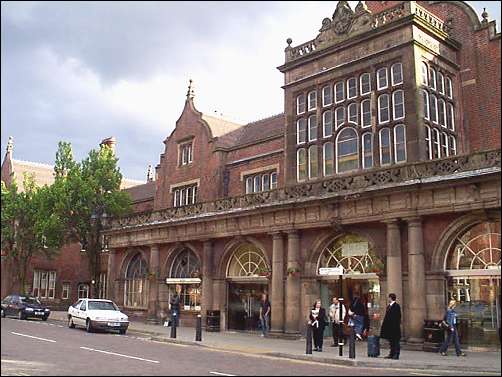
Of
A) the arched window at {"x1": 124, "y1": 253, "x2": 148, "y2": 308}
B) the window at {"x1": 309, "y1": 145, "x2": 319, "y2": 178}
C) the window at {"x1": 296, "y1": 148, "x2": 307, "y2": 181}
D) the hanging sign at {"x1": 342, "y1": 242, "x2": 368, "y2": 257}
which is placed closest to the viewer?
the hanging sign at {"x1": 342, "y1": 242, "x2": 368, "y2": 257}

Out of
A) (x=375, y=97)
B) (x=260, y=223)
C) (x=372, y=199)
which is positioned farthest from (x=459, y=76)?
(x=260, y=223)

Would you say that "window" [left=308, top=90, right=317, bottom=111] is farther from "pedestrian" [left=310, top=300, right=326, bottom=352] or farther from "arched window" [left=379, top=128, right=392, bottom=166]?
"pedestrian" [left=310, top=300, right=326, bottom=352]

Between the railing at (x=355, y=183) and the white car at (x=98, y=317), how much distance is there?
20.3 feet

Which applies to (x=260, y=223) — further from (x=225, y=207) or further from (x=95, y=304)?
(x=95, y=304)

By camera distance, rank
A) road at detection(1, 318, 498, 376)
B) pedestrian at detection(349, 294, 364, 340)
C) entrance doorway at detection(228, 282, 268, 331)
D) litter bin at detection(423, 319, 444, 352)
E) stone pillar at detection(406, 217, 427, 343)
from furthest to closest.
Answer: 1. entrance doorway at detection(228, 282, 268, 331)
2. pedestrian at detection(349, 294, 364, 340)
3. stone pillar at detection(406, 217, 427, 343)
4. litter bin at detection(423, 319, 444, 352)
5. road at detection(1, 318, 498, 376)

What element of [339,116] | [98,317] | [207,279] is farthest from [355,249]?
[98,317]

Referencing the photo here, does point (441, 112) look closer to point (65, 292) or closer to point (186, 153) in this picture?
point (186, 153)

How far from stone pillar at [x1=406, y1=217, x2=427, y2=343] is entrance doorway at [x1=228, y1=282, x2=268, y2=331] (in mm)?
8318

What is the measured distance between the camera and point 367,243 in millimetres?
22359

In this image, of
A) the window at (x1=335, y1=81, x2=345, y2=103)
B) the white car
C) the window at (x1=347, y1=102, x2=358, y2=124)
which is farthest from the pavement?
the window at (x1=335, y1=81, x2=345, y2=103)

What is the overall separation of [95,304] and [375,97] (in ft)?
49.8

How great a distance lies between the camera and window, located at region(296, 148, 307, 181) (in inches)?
1019

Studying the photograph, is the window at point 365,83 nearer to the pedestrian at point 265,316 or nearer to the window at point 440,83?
Answer: the window at point 440,83

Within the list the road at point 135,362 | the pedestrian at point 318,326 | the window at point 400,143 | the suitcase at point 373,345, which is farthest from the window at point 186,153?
the suitcase at point 373,345
